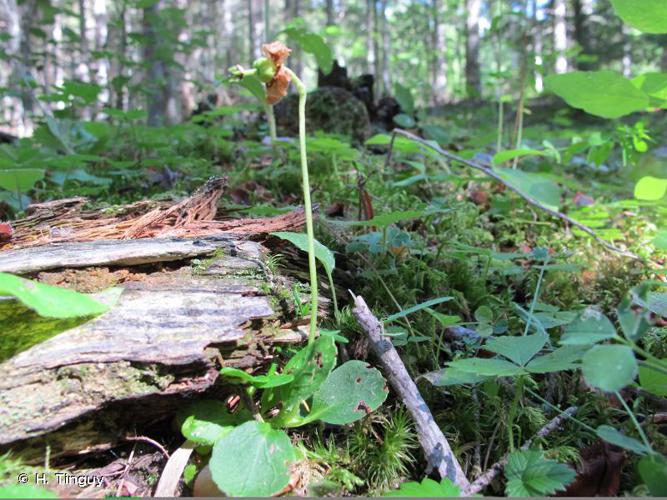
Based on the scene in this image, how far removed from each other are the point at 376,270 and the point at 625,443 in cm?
117

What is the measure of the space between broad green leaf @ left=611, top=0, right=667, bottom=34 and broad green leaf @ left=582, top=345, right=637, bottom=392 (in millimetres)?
1172

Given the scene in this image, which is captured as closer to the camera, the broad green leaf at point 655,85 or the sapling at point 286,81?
the sapling at point 286,81

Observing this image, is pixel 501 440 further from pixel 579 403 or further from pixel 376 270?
pixel 376 270

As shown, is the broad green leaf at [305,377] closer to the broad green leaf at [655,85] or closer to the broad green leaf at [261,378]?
the broad green leaf at [261,378]

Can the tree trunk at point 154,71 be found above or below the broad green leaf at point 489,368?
above

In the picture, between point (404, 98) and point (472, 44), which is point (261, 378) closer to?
point (404, 98)

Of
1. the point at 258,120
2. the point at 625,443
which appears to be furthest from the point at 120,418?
the point at 258,120

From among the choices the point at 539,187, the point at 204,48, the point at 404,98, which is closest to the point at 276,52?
the point at 539,187

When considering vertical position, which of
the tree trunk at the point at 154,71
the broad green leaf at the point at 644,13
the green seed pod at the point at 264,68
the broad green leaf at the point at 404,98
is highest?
the tree trunk at the point at 154,71

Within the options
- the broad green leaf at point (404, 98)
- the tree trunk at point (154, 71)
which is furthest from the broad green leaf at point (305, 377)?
the tree trunk at point (154, 71)

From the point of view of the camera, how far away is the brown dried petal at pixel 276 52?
1.38 meters

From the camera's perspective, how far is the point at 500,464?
1.22 meters

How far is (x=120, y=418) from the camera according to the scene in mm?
1265

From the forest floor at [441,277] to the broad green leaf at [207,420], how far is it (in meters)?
0.13
